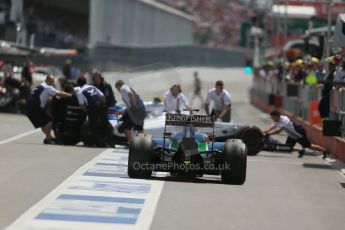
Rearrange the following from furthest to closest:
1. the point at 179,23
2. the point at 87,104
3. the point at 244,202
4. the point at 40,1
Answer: the point at 179,23 → the point at 40,1 → the point at 87,104 → the point at 244,202

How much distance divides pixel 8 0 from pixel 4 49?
77.2 feet

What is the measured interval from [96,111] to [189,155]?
7.39 meters

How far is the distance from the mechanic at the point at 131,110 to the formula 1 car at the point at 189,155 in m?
6.67

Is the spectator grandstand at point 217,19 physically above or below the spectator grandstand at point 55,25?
above

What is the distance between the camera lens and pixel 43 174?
15.8 m

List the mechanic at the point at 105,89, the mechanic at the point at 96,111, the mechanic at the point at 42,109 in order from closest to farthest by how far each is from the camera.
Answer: the mechanic at the point at 96,111, the mechanic at the point at 105,89, the mechanic at the point at 42,109

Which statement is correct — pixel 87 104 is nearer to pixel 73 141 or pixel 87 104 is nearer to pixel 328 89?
pixel 73 141

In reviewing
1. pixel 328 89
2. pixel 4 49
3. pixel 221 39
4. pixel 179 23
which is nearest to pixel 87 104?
pixel 328 89

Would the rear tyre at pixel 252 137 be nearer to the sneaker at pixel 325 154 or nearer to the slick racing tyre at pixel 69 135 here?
the sneaker at pixel 325 154

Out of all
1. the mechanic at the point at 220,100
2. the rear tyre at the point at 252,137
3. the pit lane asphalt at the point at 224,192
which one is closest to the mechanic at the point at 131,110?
the pit lane asphalt at the point at 224,192

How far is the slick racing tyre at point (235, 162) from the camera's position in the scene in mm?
15164

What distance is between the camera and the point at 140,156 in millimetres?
15258

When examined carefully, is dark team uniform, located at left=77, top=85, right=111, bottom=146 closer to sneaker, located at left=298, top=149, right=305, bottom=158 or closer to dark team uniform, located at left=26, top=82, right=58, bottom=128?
dark team uniform, located at left=26, top=82, right=58, bottom=128

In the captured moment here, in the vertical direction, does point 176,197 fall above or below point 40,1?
below
